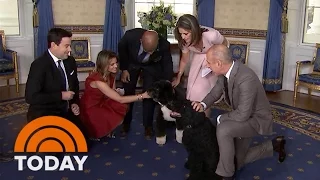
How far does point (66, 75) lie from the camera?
11.5 ft

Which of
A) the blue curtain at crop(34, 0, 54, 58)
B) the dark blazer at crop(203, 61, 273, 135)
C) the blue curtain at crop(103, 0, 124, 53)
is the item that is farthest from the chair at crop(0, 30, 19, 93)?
the dark blazer at crop(203, 61, 273, 135)

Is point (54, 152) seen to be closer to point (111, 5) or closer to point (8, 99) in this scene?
point (8, 99)

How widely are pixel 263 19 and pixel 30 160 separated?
4.63m

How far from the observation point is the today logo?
308 cm

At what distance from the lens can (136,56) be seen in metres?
3.90

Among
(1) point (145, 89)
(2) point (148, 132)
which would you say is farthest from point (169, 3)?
(2) point (148, 132)

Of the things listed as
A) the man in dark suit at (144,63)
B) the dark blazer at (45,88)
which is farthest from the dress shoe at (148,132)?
the dark blazer at (45,88)

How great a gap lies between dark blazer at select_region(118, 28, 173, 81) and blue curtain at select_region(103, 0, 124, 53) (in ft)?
8.40

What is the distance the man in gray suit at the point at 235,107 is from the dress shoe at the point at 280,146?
42 cm

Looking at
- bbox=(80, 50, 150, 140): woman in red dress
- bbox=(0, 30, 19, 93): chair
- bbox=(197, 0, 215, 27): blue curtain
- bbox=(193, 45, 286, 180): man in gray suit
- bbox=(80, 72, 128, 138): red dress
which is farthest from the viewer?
bbox=(197, 0, 215, 27): blue curtain

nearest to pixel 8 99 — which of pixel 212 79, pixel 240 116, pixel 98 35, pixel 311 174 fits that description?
pixel 98 35

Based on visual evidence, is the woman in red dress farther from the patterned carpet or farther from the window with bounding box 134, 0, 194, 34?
the window with bounding box 134, 0, 194, 34

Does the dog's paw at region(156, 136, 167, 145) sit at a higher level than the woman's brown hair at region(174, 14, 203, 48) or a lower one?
lower

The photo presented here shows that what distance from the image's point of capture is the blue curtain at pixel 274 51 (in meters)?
6.12
